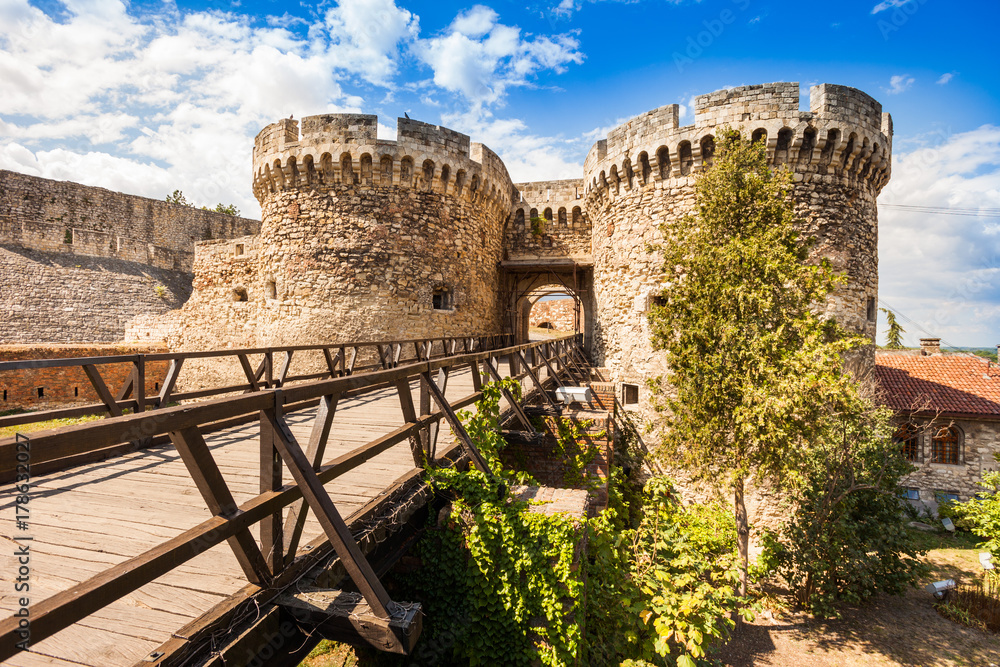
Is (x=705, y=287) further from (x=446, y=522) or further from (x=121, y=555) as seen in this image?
(x=121, y=555)

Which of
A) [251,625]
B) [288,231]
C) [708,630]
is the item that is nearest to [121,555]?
[251,625]

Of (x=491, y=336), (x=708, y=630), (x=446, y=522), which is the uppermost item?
(x=491, y=336)

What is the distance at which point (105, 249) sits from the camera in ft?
57.8

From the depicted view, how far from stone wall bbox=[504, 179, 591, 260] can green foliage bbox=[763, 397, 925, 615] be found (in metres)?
8.46

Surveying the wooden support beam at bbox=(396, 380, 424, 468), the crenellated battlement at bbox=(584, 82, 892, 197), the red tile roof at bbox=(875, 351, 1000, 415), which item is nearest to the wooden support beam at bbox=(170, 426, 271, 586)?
the wooden support beam at bbox=(396, 380, 424, 468)

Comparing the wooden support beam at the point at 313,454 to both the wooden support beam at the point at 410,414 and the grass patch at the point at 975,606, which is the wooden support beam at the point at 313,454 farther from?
the grass patch at the point at 975,606

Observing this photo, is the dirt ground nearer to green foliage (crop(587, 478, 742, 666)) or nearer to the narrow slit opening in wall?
green foliage (crop(587, 478, 742, 666))

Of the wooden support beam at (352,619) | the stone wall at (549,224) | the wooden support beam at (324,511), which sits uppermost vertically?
the stone wall at (549,224)

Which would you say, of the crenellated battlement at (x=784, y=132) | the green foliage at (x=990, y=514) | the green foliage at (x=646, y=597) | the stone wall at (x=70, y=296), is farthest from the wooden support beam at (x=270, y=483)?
the stone wall at (x=70, y=296)

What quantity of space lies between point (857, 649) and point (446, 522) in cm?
888

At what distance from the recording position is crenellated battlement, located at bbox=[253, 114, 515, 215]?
34.8ft

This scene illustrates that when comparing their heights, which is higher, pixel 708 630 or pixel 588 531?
pixel 588 531

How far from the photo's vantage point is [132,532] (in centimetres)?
256

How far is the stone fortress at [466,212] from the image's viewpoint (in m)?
9.95
